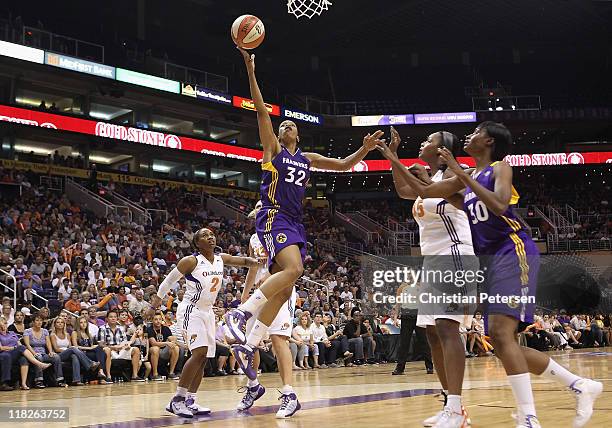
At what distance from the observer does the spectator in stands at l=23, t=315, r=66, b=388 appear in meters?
10.3

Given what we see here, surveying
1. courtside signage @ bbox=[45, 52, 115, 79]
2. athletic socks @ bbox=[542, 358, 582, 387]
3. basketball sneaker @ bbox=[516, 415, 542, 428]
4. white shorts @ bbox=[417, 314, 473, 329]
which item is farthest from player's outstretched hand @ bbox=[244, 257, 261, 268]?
courtside signage @ bbox=[45, 52, 115, 79]

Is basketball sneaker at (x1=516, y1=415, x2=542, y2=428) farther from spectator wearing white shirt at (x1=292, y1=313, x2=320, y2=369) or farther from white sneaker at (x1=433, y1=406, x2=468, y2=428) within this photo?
spectator wearing white shirt at (x1=292, y1=313, x2=320, y2=369)

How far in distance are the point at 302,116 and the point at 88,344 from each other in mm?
20952

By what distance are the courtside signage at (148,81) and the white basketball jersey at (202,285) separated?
65.7 ft

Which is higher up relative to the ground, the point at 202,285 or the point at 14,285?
the point at 14,285

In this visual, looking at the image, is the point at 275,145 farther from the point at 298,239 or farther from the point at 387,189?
Result: the point at 387,189

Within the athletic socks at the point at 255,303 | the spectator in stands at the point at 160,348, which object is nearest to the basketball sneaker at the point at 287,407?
the athletic socks at the point at 255,303

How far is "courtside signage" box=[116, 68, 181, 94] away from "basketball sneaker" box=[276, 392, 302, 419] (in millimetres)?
21690

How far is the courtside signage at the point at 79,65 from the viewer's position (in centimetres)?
2312

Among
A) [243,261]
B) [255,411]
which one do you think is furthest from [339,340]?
[255,411]

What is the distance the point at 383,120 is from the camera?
3195 cm

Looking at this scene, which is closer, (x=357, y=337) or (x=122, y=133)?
(x=357, y=337)

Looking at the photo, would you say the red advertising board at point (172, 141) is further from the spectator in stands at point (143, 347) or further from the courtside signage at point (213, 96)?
the spectator in stands at point (143, 347)

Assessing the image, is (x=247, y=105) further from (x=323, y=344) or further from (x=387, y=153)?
(x=387, y=153)
